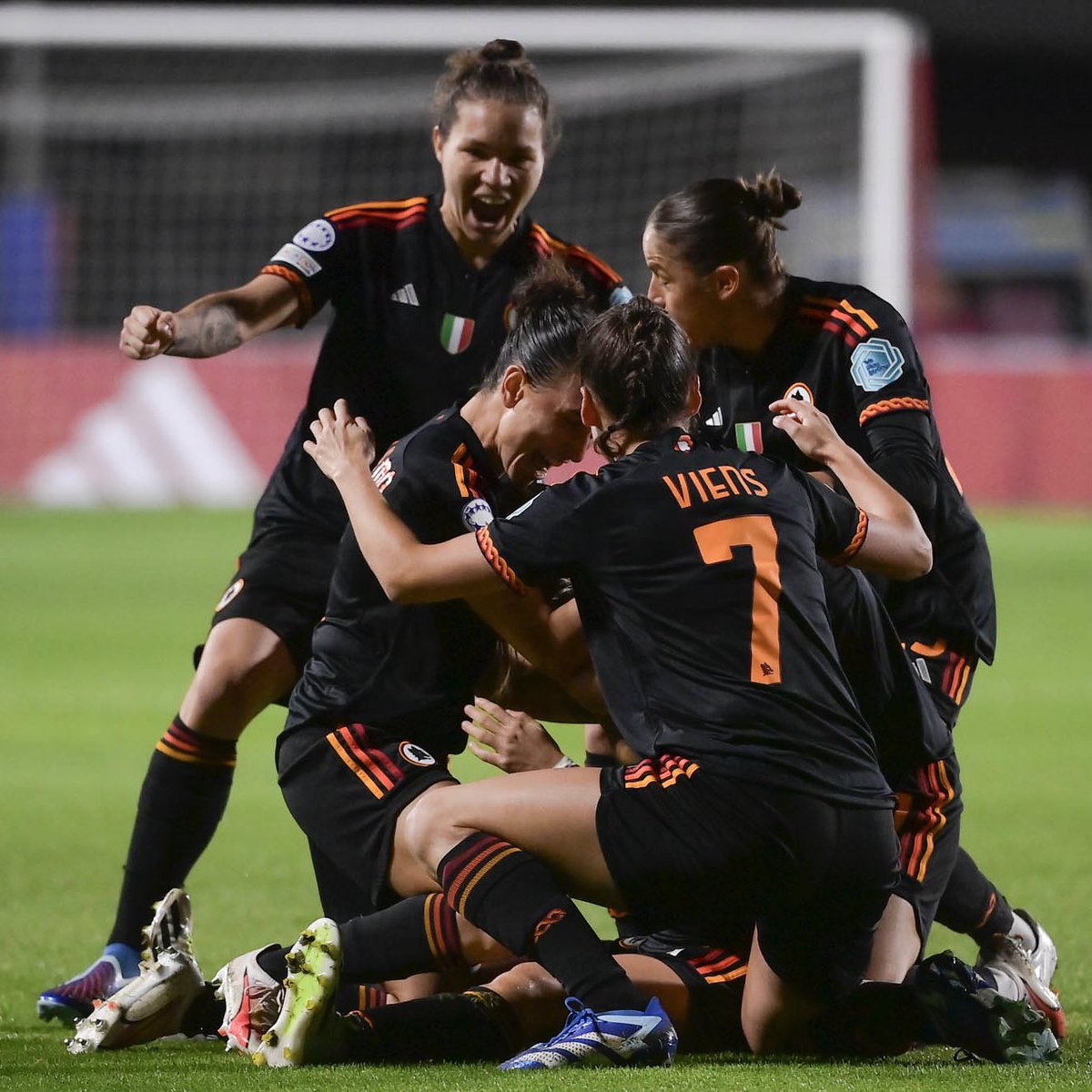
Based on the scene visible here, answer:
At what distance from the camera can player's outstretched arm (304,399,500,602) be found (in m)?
3.51

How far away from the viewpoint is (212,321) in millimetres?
4629

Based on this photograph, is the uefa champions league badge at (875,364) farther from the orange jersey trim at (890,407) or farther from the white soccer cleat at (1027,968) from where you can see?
the white soccer cleat at (1027,968)

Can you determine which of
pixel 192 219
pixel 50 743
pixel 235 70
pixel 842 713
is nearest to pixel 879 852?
pixel 842 713

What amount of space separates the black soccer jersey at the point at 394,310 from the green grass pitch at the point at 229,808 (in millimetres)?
1329

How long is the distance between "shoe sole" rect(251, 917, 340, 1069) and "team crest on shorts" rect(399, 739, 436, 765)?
456 millimetres

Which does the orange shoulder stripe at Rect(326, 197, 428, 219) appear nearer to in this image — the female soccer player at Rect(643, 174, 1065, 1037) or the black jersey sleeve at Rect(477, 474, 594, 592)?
the female soccer player at Rect(643, 174, 1065, 1037)

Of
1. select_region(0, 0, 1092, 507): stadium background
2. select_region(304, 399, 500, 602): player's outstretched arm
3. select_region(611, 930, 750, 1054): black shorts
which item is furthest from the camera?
select_region(0, 0, 1092, 507): stadium background

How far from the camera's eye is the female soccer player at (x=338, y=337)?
4.53m

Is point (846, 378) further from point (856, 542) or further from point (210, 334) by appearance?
point (210, 334)

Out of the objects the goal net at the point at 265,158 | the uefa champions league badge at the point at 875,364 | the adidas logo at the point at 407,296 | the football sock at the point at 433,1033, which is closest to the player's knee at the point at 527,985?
the football sock at the point at 433,1033

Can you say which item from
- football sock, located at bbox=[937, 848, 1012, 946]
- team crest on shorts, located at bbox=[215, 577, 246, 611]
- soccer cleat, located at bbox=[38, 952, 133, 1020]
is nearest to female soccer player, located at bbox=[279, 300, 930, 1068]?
football sock, located at bbox=[937, 848, 1012, 946]

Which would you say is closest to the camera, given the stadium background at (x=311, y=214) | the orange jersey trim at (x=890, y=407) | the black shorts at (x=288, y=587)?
the orange jersey trim at (x=890, y=407)

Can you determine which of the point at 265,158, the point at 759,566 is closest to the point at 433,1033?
the point at 759,566

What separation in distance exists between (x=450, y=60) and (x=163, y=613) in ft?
22.6
